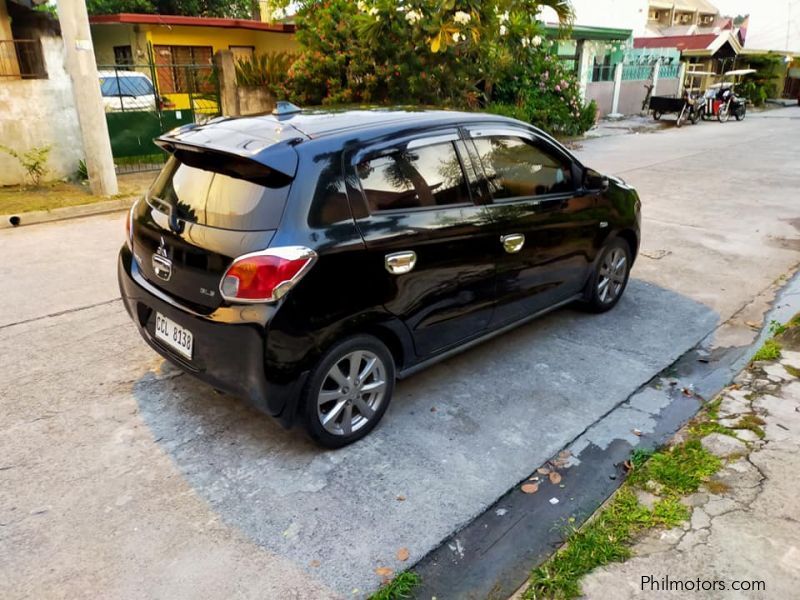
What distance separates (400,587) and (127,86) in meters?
13.8

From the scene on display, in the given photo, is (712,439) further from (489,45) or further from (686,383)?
(489,45)

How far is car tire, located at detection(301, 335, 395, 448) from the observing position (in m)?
3.02

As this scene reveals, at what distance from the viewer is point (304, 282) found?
9.32 ft

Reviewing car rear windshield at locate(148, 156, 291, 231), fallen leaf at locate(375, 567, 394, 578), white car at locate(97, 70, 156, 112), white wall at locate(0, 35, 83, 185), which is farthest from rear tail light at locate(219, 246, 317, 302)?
white car at locate(97, 70, 156, 112)

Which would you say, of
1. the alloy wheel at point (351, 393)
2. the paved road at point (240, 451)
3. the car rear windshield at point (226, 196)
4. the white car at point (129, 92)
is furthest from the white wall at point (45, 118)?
the alloy wheel at point (351, 393)

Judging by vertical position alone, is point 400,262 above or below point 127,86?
below

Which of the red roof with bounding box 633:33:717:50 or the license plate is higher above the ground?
the red roof with bounding box 633:33:717:50

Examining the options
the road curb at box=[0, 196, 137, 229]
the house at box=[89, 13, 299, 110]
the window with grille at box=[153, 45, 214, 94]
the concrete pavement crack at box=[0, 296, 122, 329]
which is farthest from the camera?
the window with grille at box=[153, 45, 214, 94]

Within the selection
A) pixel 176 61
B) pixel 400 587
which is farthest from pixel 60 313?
pixel 176 61

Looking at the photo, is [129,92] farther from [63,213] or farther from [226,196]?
[226,196]

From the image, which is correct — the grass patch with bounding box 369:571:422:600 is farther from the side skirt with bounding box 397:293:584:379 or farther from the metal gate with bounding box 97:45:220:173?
the metal gate with bounding box 97:45:220:173

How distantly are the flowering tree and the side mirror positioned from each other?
7.01 m

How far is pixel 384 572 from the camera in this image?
2.50 m

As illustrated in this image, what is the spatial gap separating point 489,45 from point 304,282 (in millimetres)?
10014
